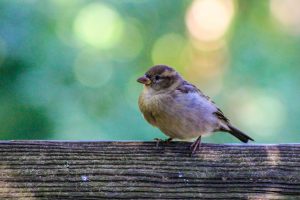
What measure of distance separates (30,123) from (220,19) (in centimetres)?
208

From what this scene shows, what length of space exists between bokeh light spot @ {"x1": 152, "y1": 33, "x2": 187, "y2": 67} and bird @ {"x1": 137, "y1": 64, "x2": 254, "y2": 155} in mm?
998

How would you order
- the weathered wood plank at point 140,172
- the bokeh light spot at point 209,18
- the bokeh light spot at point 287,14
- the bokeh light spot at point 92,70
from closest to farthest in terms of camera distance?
the weathered wood plank at point 140,172 → the bokeh light spot at point 92,70 → the bokeh light spot at point 287,14 → the bokeh light spot at point 209,18

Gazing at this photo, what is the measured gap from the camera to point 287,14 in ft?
16.7

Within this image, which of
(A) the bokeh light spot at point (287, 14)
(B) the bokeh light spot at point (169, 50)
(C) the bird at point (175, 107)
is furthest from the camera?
(A) the bokeh light spot at point (287, 14)

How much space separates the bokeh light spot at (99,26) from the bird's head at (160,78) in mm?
870

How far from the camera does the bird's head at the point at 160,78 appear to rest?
3443 mm

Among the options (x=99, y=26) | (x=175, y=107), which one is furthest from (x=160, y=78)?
(x=99, y=26)

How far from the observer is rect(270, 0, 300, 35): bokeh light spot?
482cm

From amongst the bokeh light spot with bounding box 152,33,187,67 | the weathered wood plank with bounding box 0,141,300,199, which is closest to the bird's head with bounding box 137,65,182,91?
the bokeh light spot with bounding box 152,33,187,67

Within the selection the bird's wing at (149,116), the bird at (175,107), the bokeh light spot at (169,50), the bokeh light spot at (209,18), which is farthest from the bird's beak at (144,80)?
the bokeh light spot at (209,18)

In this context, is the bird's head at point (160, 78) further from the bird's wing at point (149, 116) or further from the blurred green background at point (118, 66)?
the blurred green background at point (118, 66)

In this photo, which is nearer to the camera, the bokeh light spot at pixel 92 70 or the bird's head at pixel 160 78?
the bird's head at pixel 160 78

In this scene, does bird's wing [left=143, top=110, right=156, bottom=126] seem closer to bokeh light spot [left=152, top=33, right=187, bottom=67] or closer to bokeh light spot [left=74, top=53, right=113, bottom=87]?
bokeh light spot [left=74, top=53, right=113, bottom=87]

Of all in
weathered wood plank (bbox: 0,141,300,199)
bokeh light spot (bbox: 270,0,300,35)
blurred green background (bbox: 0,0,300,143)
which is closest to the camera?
weathered wood plank (bbox: 0,141,300,199)
